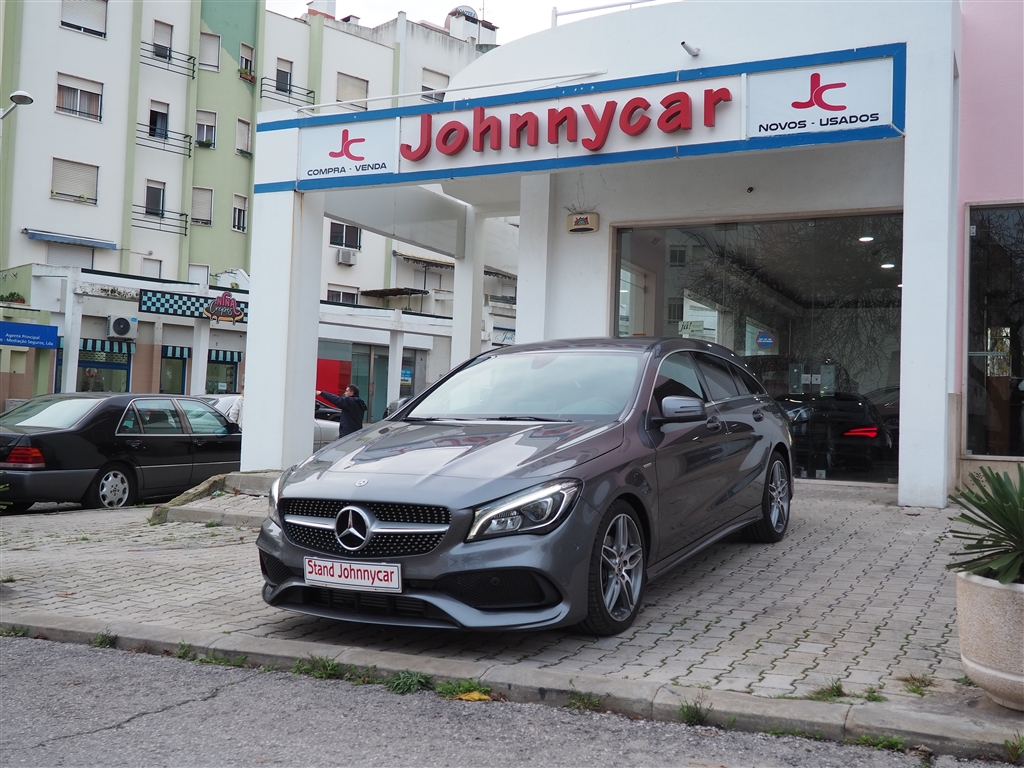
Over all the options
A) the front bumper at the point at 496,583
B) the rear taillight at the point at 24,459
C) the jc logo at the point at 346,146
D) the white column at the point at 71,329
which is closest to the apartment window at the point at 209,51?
the white column at the point at 71,329

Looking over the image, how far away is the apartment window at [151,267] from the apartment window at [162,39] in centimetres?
725

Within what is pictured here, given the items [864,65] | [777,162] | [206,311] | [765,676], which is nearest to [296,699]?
[765,676]

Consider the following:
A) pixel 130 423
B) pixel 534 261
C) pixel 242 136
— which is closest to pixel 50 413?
pixel 130 423

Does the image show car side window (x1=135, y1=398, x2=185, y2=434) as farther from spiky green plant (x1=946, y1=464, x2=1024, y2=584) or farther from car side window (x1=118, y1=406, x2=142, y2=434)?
spiky green plant (x1=946, y1=464, x2=1024, y2=584)

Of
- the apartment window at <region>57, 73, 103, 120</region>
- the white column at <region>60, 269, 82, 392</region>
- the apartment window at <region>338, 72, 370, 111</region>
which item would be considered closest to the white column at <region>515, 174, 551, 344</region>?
the white column at <region>60, 269, 82, 392</region>

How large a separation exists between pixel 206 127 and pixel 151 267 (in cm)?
588

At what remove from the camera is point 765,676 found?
4.48 metres

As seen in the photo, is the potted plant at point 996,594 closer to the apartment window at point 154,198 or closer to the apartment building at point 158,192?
the apartment building at point 158,192

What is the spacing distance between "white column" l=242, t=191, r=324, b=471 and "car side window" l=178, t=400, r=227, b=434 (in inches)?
32.2

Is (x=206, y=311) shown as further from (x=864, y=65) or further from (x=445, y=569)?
(x=445, y=569)

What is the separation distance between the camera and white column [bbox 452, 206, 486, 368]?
1762 centimetres

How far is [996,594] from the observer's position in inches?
153

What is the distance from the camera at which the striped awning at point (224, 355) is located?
109 feet

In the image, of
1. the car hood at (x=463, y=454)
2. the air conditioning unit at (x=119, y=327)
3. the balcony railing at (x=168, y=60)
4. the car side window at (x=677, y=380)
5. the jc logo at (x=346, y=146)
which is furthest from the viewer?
the balcony railing at (x=168, y=60)
